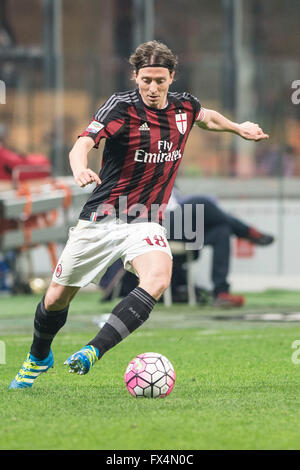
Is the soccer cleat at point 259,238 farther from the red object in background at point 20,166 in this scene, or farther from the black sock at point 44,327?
the black sock at point 44,327

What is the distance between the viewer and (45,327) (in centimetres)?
614

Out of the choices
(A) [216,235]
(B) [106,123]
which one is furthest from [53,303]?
(A) [216,235]

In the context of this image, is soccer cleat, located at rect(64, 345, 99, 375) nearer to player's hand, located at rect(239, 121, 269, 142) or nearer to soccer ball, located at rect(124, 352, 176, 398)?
soccer ball, located at rect(124, 352, 176, 398)

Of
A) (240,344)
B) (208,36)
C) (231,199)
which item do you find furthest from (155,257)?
(208,36)

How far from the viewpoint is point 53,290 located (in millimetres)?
6098

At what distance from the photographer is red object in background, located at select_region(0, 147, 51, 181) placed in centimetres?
1359

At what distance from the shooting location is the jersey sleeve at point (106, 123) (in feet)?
20.0

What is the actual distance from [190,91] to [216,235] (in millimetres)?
6284

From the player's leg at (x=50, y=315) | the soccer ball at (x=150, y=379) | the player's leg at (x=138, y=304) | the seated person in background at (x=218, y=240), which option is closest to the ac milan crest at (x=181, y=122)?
the player's leg at (x=138, y=304)

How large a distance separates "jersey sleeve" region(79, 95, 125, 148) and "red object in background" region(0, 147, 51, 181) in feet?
24.2

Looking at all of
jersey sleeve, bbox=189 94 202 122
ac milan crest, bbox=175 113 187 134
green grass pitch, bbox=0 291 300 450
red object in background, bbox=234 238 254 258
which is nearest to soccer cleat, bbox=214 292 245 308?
green grass pitch, bbox=0 291 300 450

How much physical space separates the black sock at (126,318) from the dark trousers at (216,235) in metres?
6.07

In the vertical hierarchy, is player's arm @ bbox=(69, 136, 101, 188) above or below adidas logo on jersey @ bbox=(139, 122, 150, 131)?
below

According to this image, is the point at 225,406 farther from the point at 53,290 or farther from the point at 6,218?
the point at 6,218
